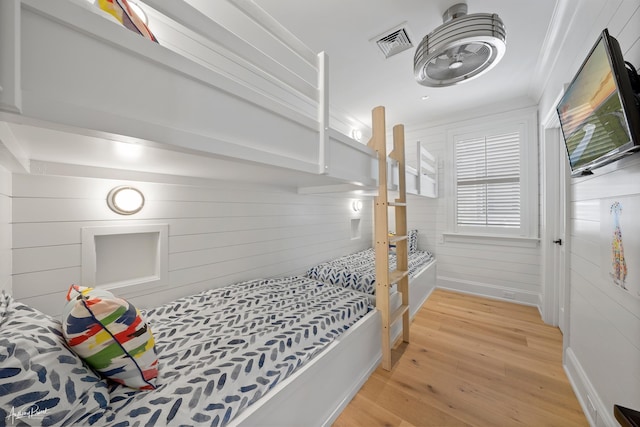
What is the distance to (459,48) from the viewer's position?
1.61m

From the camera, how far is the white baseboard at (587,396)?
1236 millimetres

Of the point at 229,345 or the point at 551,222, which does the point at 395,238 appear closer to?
the point at 229,345

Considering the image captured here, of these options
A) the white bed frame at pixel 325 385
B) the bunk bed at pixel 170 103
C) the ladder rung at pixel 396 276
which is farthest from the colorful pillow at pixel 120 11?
the ladder rung at pixel 396 276

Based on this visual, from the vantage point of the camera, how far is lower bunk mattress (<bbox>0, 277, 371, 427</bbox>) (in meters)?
0.65

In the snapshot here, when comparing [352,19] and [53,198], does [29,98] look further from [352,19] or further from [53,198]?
[352,19]

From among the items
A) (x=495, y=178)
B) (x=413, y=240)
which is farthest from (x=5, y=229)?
(x=495, y=178)

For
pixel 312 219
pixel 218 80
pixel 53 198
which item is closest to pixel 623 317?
pixel 218 80

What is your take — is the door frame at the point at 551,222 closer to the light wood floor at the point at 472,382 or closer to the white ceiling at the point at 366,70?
the light wood floor at the point at 472,382

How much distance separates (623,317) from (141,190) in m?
2.75

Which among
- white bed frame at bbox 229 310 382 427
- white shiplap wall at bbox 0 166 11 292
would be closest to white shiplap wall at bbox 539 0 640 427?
white bed frame at bbox 229 310 382 427

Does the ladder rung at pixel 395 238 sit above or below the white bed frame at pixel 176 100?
below

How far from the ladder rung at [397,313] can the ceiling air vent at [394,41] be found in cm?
234

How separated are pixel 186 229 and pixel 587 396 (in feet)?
9.38

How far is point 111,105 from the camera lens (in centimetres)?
60
